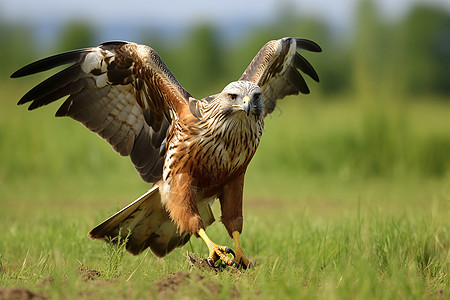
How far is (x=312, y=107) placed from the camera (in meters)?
16.2

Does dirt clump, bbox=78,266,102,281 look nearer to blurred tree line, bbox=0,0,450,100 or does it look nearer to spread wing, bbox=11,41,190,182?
spread wing, bbox=11,41,190,182

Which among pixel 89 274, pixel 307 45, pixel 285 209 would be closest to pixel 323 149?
pixel 285 209

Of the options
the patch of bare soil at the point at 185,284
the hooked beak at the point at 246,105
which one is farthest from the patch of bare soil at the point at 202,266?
the hooked beak at the point at 246,105

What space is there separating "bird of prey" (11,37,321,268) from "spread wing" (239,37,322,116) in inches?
0.6

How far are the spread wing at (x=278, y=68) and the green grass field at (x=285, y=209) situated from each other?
281 mm

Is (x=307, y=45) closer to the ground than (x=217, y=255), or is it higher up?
higher up

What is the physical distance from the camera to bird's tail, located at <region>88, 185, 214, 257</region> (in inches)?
235

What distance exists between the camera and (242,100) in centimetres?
518

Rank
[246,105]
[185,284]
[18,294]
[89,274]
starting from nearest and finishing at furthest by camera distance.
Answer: [18,294], [185,284], [89,274], [246,105]

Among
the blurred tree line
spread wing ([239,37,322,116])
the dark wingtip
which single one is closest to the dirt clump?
spread wing ([239,37,322,116])

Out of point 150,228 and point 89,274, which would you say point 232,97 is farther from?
point 89,274

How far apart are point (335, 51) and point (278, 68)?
3564 centimetres

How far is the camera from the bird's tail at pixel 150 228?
5977 millimetres

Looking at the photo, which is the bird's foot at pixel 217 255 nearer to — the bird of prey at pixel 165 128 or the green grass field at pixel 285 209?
the bird of prey at pixel 165 128
